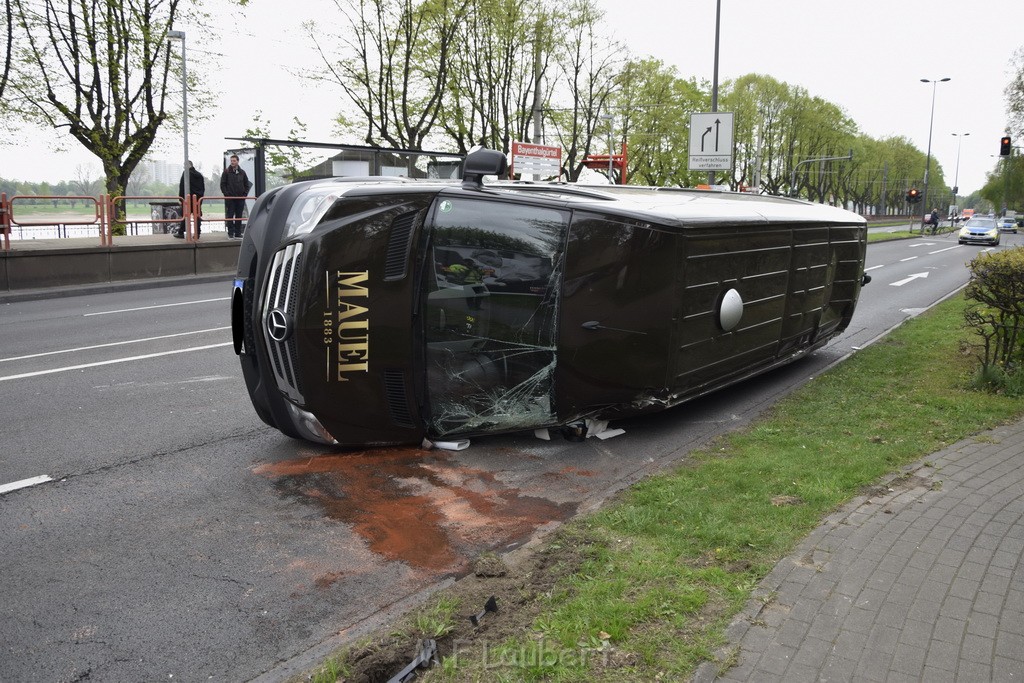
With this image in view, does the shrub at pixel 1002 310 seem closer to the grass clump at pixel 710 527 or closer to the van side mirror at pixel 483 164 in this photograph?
the grass clump at pixel 710 527

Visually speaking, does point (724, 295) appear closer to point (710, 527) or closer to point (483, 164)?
point (483, 164)

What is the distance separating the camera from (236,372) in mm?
8773

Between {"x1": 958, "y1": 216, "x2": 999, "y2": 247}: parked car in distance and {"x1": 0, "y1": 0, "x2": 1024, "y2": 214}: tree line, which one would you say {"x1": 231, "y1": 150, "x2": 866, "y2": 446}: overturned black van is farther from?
{"x1": 958, "y1": 216, "x2": 999, "y2": 247}: parked car in distance

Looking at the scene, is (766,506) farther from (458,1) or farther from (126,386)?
(458,1)

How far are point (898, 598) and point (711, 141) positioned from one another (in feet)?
→ 54.7

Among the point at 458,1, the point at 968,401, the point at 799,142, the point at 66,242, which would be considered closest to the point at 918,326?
the point at 968,401

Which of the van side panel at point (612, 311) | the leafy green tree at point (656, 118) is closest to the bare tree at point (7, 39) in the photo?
the van side panel at point (612, 311)

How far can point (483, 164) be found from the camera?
6055 mm

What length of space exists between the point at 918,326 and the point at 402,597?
10.3m

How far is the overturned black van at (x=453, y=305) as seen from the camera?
5656mm

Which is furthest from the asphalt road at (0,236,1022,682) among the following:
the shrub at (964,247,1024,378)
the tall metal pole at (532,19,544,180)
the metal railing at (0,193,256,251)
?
the tall metal pole at (532,19,544,180)

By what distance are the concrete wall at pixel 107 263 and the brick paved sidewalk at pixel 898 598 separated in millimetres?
17205

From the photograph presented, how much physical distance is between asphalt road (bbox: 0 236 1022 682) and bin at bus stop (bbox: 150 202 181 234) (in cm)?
1345

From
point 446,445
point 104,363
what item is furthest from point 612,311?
point 104,363
